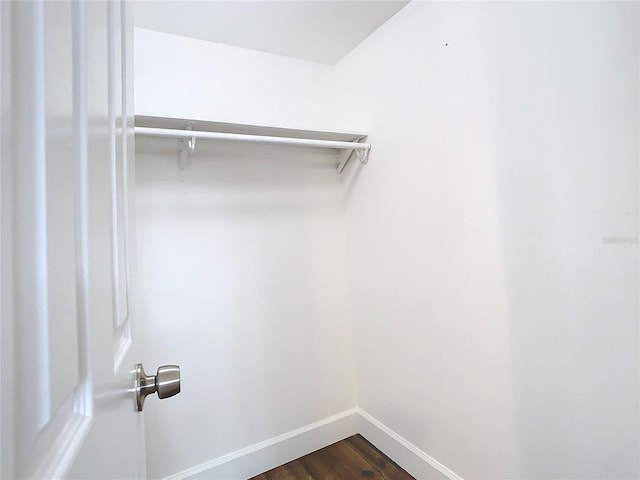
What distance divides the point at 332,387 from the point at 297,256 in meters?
0.81

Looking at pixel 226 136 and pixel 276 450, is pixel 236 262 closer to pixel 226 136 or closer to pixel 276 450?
pixel 226 136

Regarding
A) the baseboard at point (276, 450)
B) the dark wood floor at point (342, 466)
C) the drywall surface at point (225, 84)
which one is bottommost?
the dark wood floor at point (342, 466)

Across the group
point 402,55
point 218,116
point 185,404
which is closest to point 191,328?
point 185,404

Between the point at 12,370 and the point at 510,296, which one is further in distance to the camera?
the point at 510,296

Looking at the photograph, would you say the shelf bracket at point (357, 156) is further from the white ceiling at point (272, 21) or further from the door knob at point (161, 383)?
the door knob at point (161, 383)

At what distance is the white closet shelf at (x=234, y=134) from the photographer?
4.63 ft

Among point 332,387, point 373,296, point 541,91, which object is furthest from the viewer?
point 332,387

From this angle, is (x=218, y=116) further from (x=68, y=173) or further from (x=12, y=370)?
(x=12, y=370)

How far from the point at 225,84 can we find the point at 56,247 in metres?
1.79

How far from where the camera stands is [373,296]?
188cm

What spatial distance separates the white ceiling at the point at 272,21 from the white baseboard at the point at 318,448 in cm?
207

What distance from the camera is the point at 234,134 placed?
156 cm

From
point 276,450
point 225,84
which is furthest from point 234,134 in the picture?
point 276,450

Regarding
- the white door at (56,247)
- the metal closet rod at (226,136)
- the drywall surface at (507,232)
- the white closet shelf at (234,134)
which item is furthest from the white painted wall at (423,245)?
the white door at (56,247)
